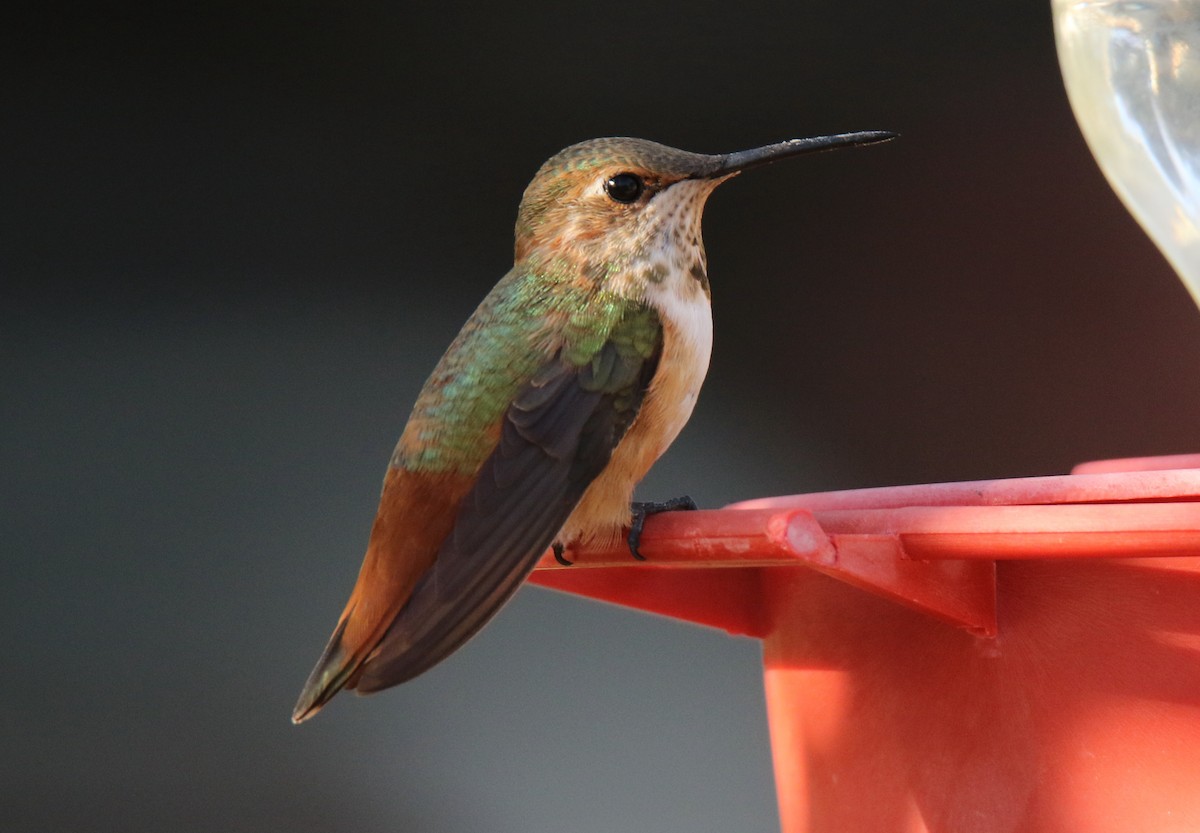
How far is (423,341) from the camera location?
3.29 metres

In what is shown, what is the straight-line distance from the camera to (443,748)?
3.03 m

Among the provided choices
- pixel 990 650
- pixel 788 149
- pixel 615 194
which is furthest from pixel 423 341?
pixel 990 650

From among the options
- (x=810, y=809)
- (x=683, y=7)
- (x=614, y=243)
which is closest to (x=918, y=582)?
(x=810, y=809)

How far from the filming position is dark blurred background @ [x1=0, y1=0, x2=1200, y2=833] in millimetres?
2980

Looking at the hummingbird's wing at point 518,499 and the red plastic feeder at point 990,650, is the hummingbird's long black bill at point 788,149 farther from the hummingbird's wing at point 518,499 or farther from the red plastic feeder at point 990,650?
the red plastic feeder at point 990,650

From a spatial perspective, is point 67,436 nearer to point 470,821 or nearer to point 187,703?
point 187,703

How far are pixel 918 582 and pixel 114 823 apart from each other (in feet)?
8.91

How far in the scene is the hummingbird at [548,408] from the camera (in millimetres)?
1136

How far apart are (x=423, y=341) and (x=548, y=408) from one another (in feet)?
6.65

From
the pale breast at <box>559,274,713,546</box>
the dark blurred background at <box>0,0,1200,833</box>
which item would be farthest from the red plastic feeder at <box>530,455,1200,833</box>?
the dark blurred background at <box>0,0,1200,833</box>

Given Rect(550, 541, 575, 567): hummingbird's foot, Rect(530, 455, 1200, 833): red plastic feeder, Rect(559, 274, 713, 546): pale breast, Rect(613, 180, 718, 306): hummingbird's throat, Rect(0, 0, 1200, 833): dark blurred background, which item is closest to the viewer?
Rect(530, 455, 1200, 833): red plastic feeder

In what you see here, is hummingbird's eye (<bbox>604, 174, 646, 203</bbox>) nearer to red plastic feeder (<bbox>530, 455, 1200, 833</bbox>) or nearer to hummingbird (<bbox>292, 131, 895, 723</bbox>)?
hummingbird (<bbox>292, 131, 895, 723</bbox>)

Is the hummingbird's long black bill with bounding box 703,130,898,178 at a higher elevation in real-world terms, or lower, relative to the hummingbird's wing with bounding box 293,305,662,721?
higher

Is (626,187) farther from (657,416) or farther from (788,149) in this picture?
(657,416)
